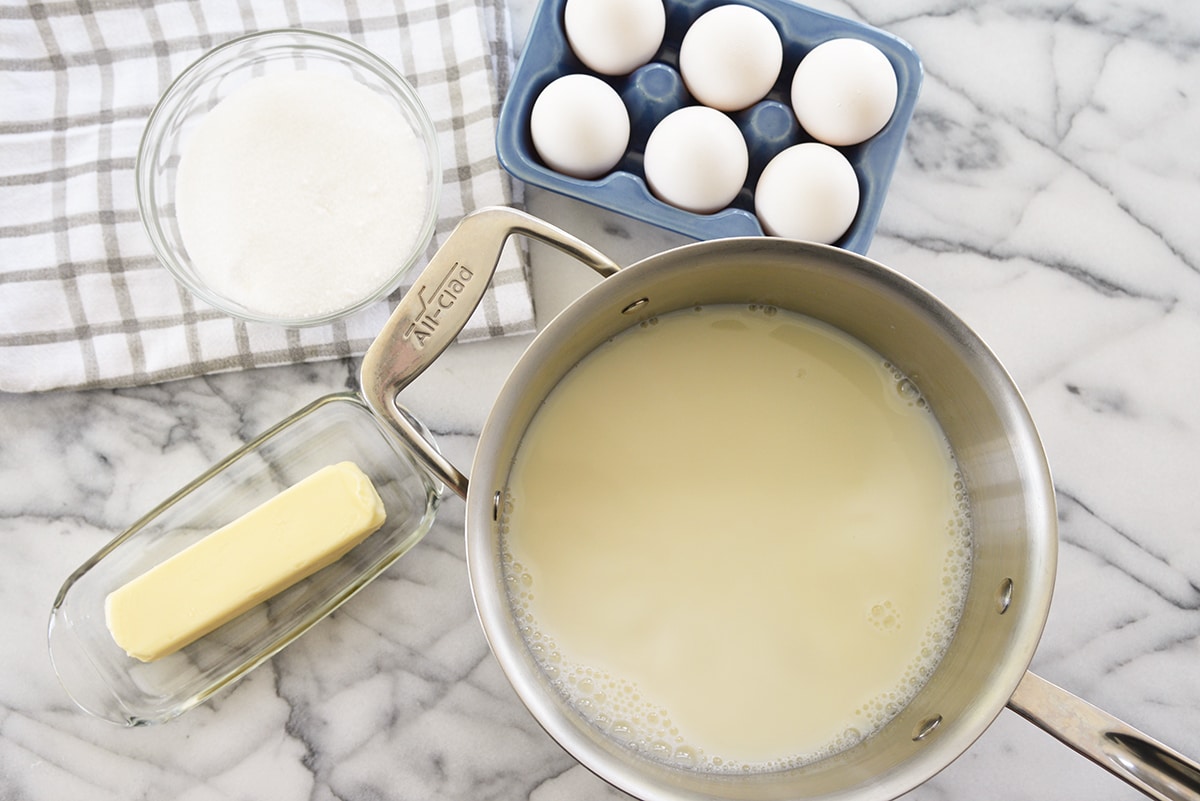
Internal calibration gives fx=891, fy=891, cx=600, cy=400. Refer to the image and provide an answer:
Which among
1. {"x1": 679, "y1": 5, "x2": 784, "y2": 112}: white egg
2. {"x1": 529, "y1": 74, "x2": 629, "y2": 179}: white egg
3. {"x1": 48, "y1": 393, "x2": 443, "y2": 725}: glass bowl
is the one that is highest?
{"x1": 679, "y1": 5, "x2": 784, "y2": 112}: white egg

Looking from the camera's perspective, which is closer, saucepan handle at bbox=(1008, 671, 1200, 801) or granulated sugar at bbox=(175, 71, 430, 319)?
saucepan handle at bbox=(1008, 671, 1200, 801)

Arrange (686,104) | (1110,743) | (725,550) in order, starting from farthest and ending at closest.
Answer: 1. (686,104)
2. (725,550)
3. (1110,743)

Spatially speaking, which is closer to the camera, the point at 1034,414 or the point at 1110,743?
the point at 1110,743

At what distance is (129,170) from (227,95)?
5.6 inches

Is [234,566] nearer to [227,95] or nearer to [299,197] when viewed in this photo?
[299,197]

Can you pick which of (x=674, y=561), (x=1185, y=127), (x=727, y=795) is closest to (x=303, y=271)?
(x=674, y=561)

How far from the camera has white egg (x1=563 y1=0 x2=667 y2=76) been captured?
904 millimetres

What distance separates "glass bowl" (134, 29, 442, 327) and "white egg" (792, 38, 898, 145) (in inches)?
15.9

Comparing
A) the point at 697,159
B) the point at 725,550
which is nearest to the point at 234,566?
the point at 725,550

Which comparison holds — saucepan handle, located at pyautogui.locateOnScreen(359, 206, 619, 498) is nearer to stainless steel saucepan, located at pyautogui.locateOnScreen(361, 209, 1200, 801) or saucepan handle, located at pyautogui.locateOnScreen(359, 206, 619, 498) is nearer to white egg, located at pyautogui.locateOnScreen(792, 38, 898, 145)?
stainless steel saucepan, located at pyautogui.locateOnScreen(361, 209, 1200, 801)

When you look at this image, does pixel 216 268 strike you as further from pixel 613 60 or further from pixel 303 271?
pixel 613 60

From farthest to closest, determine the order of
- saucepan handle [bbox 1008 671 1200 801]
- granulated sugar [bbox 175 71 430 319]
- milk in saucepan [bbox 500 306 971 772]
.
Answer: granulated sugar [bbox 175 71 430 319], milk in saucepan [bbox 500 306 971 772], saucepan handle [bbox 1008 671 1200 801]

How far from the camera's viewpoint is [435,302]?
2.54ft

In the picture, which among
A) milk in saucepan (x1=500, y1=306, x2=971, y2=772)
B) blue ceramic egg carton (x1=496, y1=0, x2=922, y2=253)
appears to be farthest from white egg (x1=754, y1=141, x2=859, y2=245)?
milk in saucepan (x1=500, y1=306, x2=971, y2=772)
